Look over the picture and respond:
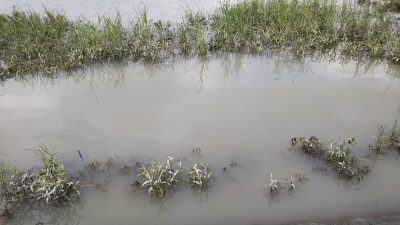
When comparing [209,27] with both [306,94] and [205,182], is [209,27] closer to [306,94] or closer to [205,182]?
[306,94]

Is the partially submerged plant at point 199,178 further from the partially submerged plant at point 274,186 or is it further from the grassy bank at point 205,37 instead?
the grassy bank at point 205,37

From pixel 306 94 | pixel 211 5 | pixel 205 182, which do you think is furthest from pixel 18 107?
pixel 211 5

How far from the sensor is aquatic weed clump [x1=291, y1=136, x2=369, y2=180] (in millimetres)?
4215

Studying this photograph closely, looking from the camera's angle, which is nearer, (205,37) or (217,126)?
(217,126)

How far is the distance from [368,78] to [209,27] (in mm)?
3107

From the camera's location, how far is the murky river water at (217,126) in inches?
153

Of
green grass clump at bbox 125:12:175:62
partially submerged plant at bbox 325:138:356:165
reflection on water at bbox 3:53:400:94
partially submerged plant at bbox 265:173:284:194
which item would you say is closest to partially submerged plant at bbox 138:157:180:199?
partially submerged plant at bbox 265:173:284:194

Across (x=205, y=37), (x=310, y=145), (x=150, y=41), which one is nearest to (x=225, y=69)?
(x=205, y=37)

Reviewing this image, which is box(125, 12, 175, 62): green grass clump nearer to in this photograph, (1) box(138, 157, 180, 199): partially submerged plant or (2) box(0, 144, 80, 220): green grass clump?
(1) box(138, 157, 180, 199): partially submerged plant

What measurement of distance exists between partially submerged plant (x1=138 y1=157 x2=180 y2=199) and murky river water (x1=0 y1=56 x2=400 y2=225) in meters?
0.11

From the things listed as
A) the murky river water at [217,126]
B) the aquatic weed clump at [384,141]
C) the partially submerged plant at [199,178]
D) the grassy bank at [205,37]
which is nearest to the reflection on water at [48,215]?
the murky river water at [217,126]

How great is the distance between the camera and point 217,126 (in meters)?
5.14

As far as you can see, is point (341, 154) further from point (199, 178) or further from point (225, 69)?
point (225, 69)

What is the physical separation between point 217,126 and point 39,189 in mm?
2249
